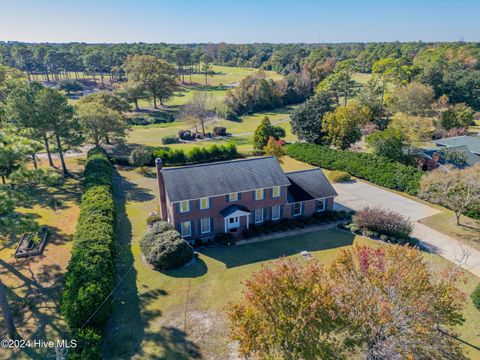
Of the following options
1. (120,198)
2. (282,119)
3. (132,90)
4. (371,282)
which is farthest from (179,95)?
(371,282)

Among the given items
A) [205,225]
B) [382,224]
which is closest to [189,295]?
[205,225]

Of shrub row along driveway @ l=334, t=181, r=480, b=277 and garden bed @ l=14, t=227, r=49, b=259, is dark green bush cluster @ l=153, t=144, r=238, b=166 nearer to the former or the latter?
shrub row along driveway @ l=334, t=181, r=480, b=277

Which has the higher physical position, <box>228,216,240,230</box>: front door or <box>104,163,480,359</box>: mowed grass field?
<box>228,216,240,230</box>: front door

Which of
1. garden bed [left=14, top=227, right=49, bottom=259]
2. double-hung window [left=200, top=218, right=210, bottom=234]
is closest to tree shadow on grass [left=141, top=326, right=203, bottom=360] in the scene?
double-hung window [left=200, top=218, right=210, bottom=234]

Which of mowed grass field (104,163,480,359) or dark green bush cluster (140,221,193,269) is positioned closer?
mowed grass field (104,163,480,359)

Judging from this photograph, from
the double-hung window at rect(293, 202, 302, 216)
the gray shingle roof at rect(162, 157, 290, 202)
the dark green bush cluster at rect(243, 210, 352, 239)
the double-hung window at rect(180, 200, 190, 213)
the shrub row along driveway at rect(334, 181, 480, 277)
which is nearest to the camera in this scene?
the shrub row along driveway at rect(334, 181, 480, 277)

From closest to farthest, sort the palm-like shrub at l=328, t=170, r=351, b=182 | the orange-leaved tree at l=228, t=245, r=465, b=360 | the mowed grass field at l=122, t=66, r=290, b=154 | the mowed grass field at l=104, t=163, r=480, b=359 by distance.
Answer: the orange-leaved tree at l=228, t=245, r=465, b=360
the mowed grass field at l=104, t=163, r=480, b=359
the palm-like shrub at l=328, t=170, r=351, b=182
the mowed grass field at l=122, t=66, r=290, b=154

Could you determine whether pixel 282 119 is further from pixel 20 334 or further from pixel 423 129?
pixel 20 334
